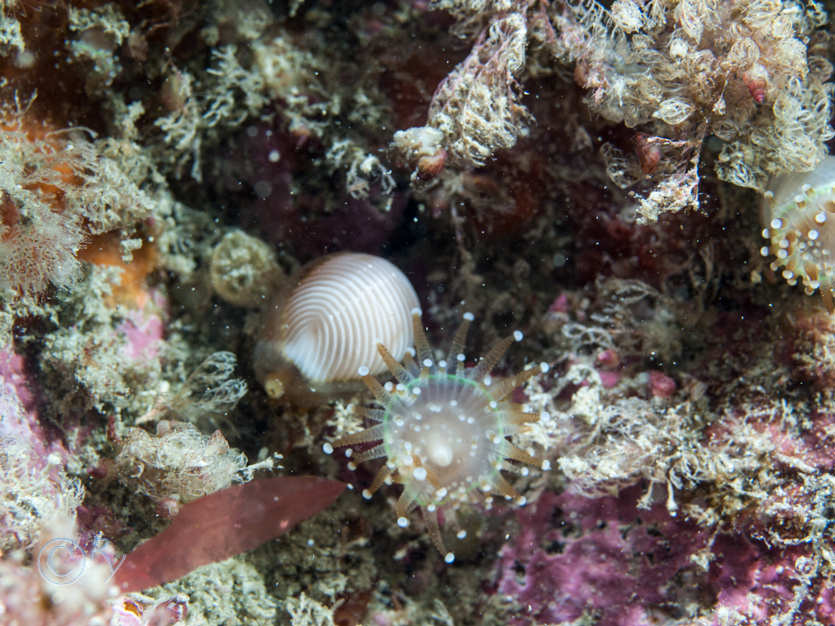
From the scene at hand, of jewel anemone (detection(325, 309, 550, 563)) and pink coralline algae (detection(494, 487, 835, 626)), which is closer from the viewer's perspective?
pink coralline algae (detection(494, 487, 835, 626))

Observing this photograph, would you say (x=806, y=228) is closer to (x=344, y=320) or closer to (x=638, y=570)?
(x=638, y=570)

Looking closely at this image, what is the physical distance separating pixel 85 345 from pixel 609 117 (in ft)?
9.65

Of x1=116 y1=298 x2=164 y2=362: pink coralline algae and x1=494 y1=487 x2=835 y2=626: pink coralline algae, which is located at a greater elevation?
x1=116 y1=298 x2=164 y2=362: pink coralline algae

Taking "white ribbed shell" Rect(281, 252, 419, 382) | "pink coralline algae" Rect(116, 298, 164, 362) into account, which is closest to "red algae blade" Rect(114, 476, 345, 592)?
"white ribbed shell" Rect(281, 252, 419, 382)

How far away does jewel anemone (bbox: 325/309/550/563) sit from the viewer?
123 inches

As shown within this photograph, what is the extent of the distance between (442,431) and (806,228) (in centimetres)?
205

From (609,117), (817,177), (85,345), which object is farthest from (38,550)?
(817,177)

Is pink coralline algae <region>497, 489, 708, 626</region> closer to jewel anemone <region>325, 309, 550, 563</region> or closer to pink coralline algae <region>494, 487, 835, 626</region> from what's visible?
pink coralline algae <region>494, 487, 835, 626</region>

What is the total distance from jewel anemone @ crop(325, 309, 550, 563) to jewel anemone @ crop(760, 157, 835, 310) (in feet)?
4.23

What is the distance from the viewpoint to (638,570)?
312 centimetres

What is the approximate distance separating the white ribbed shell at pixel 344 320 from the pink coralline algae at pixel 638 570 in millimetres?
1269

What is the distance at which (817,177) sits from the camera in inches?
114

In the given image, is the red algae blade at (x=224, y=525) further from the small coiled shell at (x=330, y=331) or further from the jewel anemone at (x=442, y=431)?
the small coiled shell at (x=330, y=331)

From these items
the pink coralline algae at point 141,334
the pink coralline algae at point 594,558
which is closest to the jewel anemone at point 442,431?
the pink coralline algae at point 594,558
